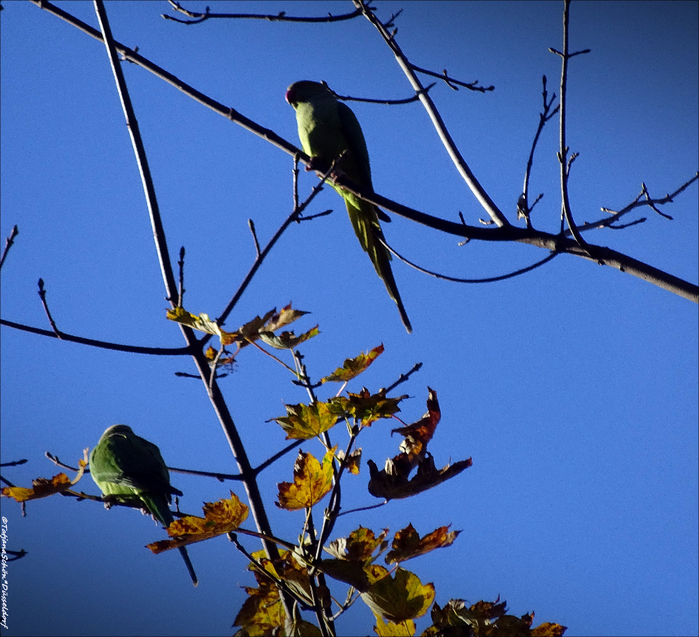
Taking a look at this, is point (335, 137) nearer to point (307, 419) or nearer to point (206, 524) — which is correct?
point (307, 419)

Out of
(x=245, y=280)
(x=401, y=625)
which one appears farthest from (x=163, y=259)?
A: (x=401, y=625)

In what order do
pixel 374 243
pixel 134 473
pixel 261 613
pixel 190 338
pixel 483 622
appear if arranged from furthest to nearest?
pixel 374 243 < pixel 134 473 < pixel 190 338 < pixel 261 613 < pixel 483 622

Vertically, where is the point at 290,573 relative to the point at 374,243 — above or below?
below

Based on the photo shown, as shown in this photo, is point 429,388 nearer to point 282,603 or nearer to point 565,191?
point 282,603

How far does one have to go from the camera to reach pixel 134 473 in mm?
2035

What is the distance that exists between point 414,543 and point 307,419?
25cm

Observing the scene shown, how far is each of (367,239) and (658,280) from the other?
1358 mm

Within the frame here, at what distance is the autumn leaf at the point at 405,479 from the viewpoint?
0.94 meters

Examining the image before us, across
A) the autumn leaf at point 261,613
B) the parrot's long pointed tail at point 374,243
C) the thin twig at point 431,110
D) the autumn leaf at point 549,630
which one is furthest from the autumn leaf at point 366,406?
the parrot's long pointed tail at point 374,243

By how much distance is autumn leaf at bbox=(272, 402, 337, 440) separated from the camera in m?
0.97

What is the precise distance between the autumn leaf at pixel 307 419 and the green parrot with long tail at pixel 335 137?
4.85 feet

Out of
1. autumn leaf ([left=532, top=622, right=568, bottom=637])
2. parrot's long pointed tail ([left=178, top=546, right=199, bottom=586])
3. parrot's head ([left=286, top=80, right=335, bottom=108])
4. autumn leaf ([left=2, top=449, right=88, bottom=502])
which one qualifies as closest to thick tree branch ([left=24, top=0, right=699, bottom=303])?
autumn leaf ([left=532, top=622, right=568, bottom=637])

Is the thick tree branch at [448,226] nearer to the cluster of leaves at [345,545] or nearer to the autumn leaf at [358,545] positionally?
the cluster of leaves at [345,545]

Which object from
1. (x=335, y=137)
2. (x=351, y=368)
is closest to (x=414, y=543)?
(x=351, y=368)
